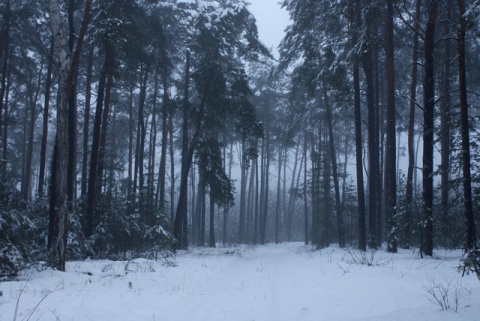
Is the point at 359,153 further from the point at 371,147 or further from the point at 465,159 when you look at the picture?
the point at 465,159

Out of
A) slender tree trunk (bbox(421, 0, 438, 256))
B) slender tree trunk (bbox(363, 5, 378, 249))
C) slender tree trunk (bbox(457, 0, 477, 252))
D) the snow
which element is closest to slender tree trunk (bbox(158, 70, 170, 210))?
the snow

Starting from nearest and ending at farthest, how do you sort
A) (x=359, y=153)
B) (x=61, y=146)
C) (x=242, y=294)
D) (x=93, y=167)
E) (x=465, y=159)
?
(x=242, y=294)
(x=465, y=159)
(x=61, y=146)
(x=93, y=167)
(x=359, y=153)

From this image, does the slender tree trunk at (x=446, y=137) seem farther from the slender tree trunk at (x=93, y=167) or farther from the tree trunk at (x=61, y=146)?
the slender tree trunk at (x=93, y=167)

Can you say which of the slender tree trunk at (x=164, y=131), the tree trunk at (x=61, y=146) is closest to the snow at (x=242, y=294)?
the tree trunk at (x=61, y=146)

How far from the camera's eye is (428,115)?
11070mm

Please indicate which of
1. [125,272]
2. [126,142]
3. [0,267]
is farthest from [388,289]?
[126,142]

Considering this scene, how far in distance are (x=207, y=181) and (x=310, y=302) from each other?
11.4 metres

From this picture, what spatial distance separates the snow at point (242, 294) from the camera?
5.11 meters

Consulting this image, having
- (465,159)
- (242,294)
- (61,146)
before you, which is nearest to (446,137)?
(465,159)

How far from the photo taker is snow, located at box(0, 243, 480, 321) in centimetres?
511

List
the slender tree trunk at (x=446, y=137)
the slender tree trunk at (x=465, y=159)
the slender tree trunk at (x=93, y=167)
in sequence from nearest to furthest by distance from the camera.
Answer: the slender tree trunk at (x=465, y=159) < the slender tree trunk at (x=446, y=137) < the slender tree trunk at (x=93, y=167)

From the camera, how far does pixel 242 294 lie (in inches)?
310

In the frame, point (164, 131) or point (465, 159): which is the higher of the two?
point (164, 131)

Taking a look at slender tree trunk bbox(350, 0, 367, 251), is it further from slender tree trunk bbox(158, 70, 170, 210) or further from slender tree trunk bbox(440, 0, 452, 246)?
slender tree trunk bbox(158, 70, 170, 210)
